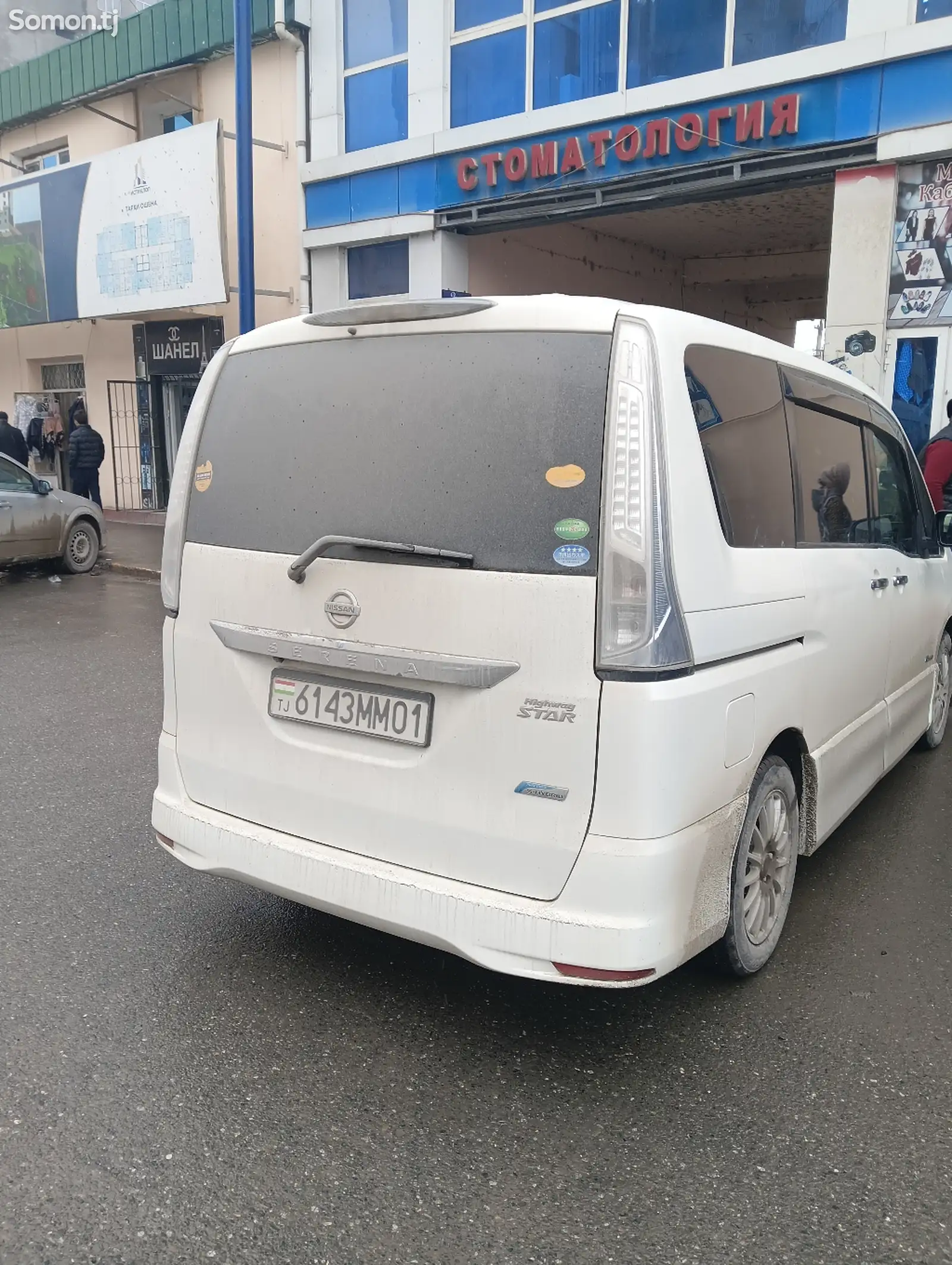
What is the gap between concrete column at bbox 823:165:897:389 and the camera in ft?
33.2

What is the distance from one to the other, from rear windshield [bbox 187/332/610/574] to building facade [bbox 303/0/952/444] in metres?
8.88

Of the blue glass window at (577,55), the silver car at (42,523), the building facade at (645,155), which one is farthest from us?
the blue glass window at (577,55)

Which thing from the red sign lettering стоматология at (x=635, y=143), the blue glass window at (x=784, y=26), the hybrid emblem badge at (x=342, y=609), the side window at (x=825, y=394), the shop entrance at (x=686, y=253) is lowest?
the hybrid emblem badge at (x=342, y=609)

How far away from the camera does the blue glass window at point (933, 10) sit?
9.48 meters

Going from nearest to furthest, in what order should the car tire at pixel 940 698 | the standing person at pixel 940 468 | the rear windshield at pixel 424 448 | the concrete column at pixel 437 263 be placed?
1. the rear windshield at pixel 424 448
2. the car tire at pixel 940 698
3. the standing person at pixel 940 468
4. the concrete column at pixel 437 263

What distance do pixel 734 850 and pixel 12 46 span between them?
2404 cm

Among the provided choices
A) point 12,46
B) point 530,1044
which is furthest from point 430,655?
point 12,46

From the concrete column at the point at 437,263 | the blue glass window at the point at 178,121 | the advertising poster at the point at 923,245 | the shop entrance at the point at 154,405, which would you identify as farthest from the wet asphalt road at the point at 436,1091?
the blue glass window at the point at 178,121

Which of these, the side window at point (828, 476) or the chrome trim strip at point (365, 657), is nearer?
the chrome trim strip at point (365, 657)

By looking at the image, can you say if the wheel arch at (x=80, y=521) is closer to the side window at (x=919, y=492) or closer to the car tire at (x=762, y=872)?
the side window at (x=919, y=492)

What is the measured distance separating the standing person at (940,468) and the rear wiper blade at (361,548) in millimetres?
5611

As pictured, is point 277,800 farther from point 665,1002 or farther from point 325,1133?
point 665,1002

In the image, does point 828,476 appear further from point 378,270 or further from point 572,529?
point 378,270

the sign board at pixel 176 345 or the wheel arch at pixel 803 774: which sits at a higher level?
the sign board at pixel 176 345
